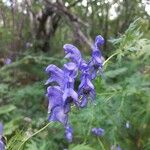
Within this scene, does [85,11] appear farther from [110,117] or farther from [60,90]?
[60,90]

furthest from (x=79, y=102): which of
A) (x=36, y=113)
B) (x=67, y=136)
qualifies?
(x=36, y=113)

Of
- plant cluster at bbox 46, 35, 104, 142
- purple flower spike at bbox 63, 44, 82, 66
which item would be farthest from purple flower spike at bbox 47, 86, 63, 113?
purple flower spike at bbox 63, 44, 82, 66

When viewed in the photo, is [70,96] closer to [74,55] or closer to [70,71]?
[70,71]

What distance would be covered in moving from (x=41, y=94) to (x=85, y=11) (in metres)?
1.73

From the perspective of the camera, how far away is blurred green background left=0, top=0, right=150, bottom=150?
2896 millimetres

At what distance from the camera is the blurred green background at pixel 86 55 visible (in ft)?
9.50

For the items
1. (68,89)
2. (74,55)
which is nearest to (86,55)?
(74,55)

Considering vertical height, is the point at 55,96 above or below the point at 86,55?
above

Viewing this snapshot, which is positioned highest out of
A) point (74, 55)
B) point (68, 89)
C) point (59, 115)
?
point (74, 55)

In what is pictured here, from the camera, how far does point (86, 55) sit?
229 inches

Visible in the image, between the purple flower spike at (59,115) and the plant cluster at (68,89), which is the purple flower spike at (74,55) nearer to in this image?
the plant cluster at (68,89)

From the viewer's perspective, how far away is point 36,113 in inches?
210

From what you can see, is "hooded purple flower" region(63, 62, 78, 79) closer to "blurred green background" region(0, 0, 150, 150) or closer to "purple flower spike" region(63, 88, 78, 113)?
"purple flower spike" region(63, 88, 78, 113)

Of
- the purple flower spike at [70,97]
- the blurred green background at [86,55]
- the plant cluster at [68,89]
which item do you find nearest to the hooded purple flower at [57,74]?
the plant cluster at [68,89]
